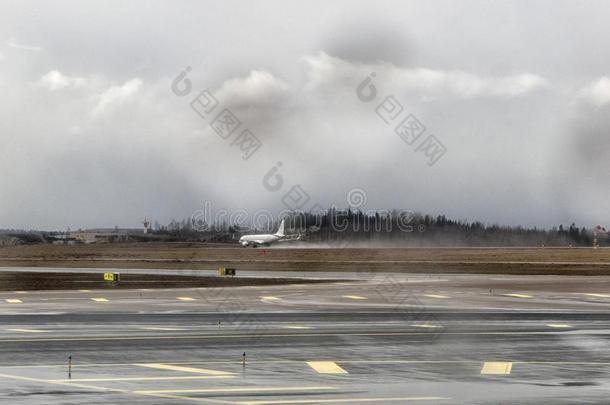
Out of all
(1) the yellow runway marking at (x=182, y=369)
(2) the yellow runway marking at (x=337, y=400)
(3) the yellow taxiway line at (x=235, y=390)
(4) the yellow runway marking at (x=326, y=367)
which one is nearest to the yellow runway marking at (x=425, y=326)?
(4) the yellow runway marking at (x=326, y=367)

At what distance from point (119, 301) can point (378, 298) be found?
14917 millimetres

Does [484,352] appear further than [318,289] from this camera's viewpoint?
No

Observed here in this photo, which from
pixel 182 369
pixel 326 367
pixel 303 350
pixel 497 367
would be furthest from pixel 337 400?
pixel 303 350

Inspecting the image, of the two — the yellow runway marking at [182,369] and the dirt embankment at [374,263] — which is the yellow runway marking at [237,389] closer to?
the yellow runway marking at [182,369]

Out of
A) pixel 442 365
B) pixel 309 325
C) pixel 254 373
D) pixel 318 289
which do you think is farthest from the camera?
pixel 318 289

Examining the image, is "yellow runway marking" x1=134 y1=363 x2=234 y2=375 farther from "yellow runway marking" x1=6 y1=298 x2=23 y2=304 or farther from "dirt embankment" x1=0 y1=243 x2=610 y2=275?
"dirt embankment" x1=0 y1=243 x2=610 y2=275

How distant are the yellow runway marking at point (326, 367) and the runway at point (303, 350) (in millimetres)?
53

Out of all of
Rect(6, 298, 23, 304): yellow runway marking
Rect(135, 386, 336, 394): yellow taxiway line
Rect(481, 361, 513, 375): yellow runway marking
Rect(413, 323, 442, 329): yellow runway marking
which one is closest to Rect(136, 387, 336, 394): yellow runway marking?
Rect(135, 386, 336, 394): yellow taxiway line

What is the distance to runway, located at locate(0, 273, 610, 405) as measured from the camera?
2275 centimetres

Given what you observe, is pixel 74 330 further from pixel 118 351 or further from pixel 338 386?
pixel 338 386

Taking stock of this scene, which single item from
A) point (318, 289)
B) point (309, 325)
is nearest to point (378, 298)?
point (318, 289)

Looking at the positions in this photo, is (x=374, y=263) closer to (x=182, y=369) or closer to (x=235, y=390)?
(x=182, y=369)

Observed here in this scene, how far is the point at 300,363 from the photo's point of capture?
28.4 meters

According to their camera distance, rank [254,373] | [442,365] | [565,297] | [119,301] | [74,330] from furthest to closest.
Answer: [565,297] → [119,301] → [74,330] → [442,365] → [254,373]
